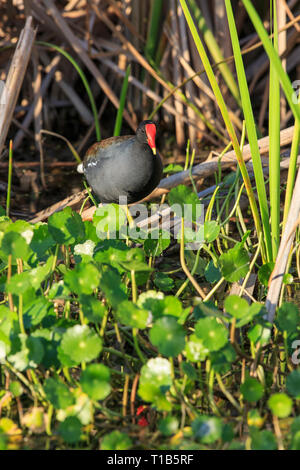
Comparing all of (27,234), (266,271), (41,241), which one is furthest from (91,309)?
(266,271)

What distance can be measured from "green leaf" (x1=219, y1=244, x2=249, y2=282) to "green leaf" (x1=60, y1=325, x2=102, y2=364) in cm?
56

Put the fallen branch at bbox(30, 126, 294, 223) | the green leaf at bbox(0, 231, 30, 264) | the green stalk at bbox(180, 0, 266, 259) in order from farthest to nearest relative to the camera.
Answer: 1. the fallen branch at bbox(30, 126, 294, 223)
2. the green stalk at bbox(180, 0, 266, 259)
3. the green leaf at bbox(0, 231, 30, 264)

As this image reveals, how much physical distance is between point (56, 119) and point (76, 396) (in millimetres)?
3129

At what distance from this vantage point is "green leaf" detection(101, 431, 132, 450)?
1.53m

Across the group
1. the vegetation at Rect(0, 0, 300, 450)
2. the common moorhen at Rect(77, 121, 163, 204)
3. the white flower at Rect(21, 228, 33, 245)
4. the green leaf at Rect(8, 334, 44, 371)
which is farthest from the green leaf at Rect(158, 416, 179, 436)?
the common moorhen at Rect(77, 121, 163, 204)

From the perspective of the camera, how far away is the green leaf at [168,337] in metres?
1.63

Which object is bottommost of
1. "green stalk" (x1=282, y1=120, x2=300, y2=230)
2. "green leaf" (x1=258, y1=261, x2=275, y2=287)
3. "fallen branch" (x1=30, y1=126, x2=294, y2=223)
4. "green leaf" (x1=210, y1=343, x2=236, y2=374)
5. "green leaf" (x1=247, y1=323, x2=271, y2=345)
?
"green leaf" (x1=210, y1=343, x2=236, y2=374)

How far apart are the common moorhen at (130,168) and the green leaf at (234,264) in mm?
740

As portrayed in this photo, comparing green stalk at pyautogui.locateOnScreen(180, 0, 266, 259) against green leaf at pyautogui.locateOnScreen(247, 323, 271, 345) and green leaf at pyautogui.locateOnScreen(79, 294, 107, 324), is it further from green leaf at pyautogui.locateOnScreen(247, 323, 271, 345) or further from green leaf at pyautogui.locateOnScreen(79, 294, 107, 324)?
green leaf at pyautogui.locateOnScreen(79, 294, 107, 324)

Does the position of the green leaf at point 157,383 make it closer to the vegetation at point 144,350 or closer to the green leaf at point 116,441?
the vegetation at point 144,350

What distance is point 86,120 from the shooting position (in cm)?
438

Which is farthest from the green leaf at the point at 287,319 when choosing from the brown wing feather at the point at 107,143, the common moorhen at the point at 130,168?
the brown wing feather at the point at 107,143

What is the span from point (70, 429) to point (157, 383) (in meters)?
0.25

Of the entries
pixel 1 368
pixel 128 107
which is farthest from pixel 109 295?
pixel 128 107
